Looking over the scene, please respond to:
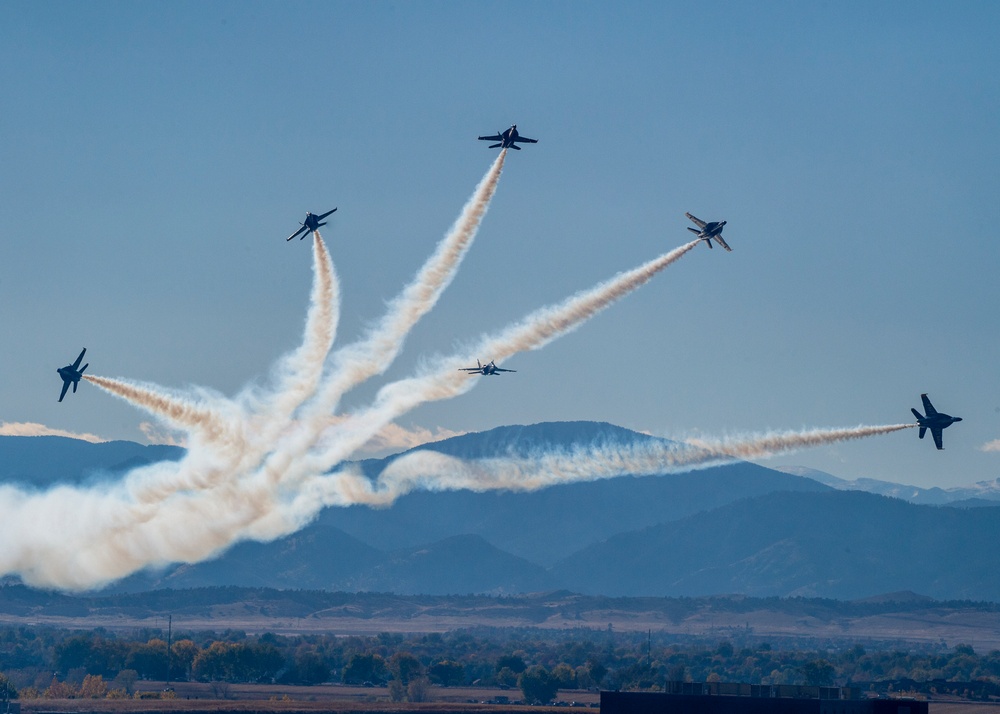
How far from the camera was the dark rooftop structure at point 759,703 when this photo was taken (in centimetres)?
11219

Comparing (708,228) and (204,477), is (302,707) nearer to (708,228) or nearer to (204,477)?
(204,477)

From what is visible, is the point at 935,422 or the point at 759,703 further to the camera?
the point at 935,422

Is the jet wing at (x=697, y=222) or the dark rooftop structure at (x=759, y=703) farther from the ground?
the jet wing at (x=697, y=222)

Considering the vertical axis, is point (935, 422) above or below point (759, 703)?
above

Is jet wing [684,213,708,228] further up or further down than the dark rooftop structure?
further up

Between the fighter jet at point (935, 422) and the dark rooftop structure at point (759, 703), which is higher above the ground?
the fighter jet at point (935, 422)

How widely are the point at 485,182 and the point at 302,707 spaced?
72980 mm

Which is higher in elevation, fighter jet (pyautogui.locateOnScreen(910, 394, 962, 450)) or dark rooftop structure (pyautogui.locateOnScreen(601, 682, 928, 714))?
fighter jet (pyautogui.locateOnScreen(910, 394, 962, 450))

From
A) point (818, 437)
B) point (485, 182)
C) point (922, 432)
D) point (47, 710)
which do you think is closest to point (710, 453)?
point (818, 437)

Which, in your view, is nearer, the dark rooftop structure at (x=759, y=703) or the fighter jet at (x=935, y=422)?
the dark rooftop structure at (x=759, y=703)

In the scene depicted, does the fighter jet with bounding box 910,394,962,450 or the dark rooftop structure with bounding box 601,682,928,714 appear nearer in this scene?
the dark rooftop structure with bounding box 601,682,928,714

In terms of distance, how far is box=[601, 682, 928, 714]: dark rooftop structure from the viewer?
112 metres

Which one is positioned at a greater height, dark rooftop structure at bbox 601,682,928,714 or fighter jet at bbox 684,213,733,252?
fighter jet at bbox 684,213,733,252

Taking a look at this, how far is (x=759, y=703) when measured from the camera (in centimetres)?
11256
